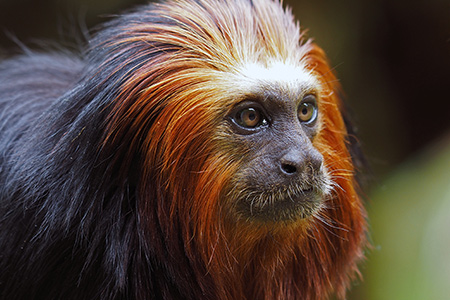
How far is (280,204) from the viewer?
2102 mm

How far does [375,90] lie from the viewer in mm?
4762

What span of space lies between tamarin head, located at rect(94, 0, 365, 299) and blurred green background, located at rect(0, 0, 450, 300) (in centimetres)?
171

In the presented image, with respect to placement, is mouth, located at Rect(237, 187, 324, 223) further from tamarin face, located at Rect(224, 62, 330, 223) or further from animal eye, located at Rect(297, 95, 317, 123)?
animal eye, located at Rect(297, 95, 317, 123)

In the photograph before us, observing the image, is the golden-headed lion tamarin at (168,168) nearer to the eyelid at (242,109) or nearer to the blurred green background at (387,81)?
the eyelid at (242,109)

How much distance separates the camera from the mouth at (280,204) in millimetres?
2076

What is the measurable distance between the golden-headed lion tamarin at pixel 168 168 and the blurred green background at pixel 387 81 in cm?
176

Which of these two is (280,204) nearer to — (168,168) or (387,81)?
(168,168)

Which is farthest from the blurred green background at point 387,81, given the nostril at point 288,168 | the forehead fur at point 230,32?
the nostril at point 288,168

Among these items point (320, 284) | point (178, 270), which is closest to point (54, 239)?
point (178, 270)

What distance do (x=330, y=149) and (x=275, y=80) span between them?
0.45 metres

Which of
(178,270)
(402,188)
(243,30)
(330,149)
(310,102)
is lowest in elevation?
(402,188)

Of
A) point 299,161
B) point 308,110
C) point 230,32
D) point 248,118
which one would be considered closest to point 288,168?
point 299,161

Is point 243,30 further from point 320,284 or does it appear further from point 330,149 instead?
point 320,284

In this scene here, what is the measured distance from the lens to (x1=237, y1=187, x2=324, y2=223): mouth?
2.08 meters
